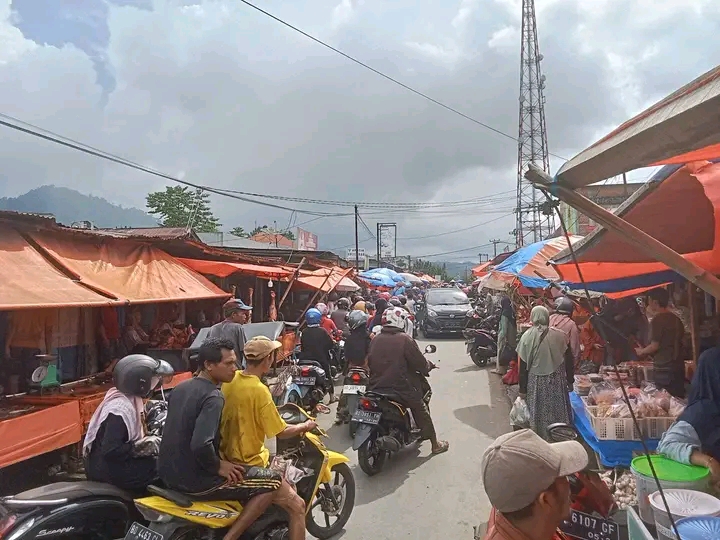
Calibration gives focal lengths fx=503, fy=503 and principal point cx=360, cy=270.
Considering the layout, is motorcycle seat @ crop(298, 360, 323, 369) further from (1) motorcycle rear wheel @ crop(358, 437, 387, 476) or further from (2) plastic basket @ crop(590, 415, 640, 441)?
(2) plastic basket @ crop(590, 415, 640, 441)

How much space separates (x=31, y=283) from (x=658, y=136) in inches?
221

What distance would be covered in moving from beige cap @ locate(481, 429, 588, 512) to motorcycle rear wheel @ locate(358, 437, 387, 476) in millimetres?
4015

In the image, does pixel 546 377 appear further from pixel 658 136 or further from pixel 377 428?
pixel 658 136

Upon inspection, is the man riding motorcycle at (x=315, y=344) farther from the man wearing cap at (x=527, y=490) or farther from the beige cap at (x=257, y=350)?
the man wearing cap at (x=527, y=490)

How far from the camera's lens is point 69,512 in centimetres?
289

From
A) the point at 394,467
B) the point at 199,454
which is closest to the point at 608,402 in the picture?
the point at 394,467

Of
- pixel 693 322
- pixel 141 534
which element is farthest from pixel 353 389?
pixel 693 322

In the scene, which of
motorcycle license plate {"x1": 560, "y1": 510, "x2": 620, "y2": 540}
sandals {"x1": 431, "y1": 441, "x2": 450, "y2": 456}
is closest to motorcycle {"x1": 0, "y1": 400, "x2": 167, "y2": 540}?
motorcycle license plate {"x1": 560, "y1": 510, "x2": 620, "y2": 540}

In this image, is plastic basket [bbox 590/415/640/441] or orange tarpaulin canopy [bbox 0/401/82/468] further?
orange tarpaulin canopy [bbox 0/401/82/468]

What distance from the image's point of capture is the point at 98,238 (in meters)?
7.05

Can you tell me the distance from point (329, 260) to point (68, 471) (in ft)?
49.8

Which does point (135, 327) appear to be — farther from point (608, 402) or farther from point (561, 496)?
point (561, 496)

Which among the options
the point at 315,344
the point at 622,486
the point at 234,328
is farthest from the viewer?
the point at 315,344

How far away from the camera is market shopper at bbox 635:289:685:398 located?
541 centimetres
